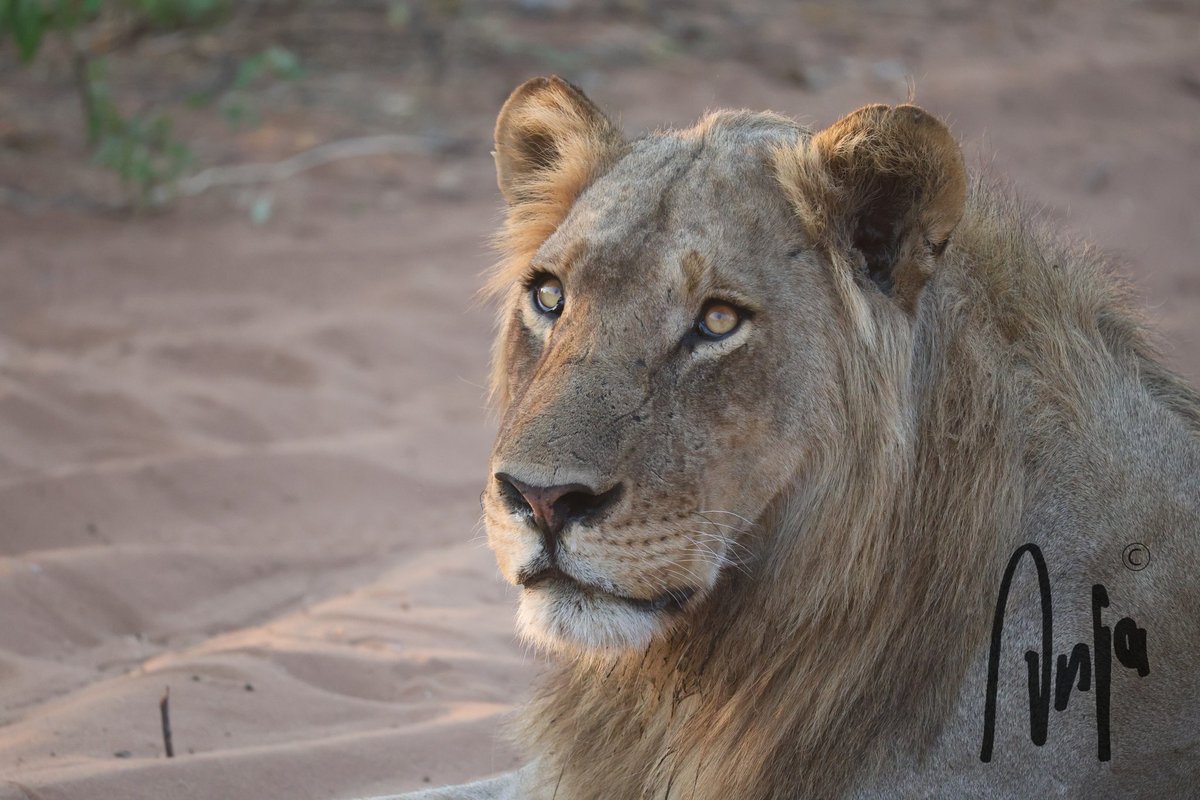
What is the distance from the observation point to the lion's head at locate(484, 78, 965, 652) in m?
2.60

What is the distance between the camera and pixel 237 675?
4156 millimetres

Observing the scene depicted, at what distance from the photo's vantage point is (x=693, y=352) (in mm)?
2770

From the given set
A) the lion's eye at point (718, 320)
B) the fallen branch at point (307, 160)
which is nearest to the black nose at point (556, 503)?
the lion's eye at point (718, 320)

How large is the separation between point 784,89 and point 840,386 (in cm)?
849

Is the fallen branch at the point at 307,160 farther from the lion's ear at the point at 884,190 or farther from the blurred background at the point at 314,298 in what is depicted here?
the lion's ear at the point at 884,190

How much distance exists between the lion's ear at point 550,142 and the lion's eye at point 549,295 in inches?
12.8

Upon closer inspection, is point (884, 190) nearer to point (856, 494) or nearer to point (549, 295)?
point (856, 494)

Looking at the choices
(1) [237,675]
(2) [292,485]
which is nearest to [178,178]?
(2) [292,485]

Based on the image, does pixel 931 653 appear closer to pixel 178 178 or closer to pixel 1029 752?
pixel 1029 752

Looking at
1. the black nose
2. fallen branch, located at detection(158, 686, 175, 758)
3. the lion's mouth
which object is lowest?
fallen branch, located at detection(158, 686, 175, 758)

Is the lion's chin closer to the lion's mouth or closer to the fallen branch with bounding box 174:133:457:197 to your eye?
the lion's mouth

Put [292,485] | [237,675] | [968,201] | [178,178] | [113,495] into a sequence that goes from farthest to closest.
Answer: [178,178] → [292,485] → [113,495] → [237,675] → [968,201]

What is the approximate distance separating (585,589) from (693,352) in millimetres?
524

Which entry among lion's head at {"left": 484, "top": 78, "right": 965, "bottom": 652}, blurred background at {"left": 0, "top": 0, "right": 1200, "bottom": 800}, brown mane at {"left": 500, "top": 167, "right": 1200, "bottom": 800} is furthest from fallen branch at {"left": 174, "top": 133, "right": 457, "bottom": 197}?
brown mane at {"left": 500, "top": 167, "right": 1200, "bottom": 800}
